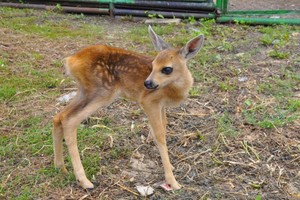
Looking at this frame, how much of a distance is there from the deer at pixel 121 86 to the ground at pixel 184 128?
264 millimetres

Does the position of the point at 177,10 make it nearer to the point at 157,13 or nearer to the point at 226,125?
the point at 157,13

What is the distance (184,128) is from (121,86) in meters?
1.04

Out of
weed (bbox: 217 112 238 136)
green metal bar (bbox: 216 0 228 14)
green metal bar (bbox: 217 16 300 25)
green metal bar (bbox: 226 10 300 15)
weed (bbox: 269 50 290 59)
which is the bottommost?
weed (bbox: 217 112 238 136)

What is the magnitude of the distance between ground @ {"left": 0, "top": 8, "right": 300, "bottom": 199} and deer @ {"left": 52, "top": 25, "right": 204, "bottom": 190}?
0.86ft

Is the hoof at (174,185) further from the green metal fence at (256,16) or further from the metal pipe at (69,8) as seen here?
the metal pipe at (69,8)

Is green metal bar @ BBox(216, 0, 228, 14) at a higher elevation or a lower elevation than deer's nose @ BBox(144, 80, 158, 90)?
lower

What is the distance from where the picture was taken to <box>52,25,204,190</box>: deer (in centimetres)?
354

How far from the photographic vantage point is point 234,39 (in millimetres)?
6918

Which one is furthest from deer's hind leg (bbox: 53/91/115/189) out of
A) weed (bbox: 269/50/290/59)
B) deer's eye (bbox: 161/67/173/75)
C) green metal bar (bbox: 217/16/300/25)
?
green metal bar (bbox: 217/16/300/25)

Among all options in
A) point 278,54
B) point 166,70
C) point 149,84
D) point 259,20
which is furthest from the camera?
point 259,20

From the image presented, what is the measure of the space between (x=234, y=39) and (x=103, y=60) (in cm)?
374

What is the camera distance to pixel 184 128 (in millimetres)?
4465

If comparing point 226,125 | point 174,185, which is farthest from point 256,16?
point 174,185

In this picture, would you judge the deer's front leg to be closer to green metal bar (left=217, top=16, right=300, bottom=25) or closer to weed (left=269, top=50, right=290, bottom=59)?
weed (left=269, top=50, right=290, bottom=59)
